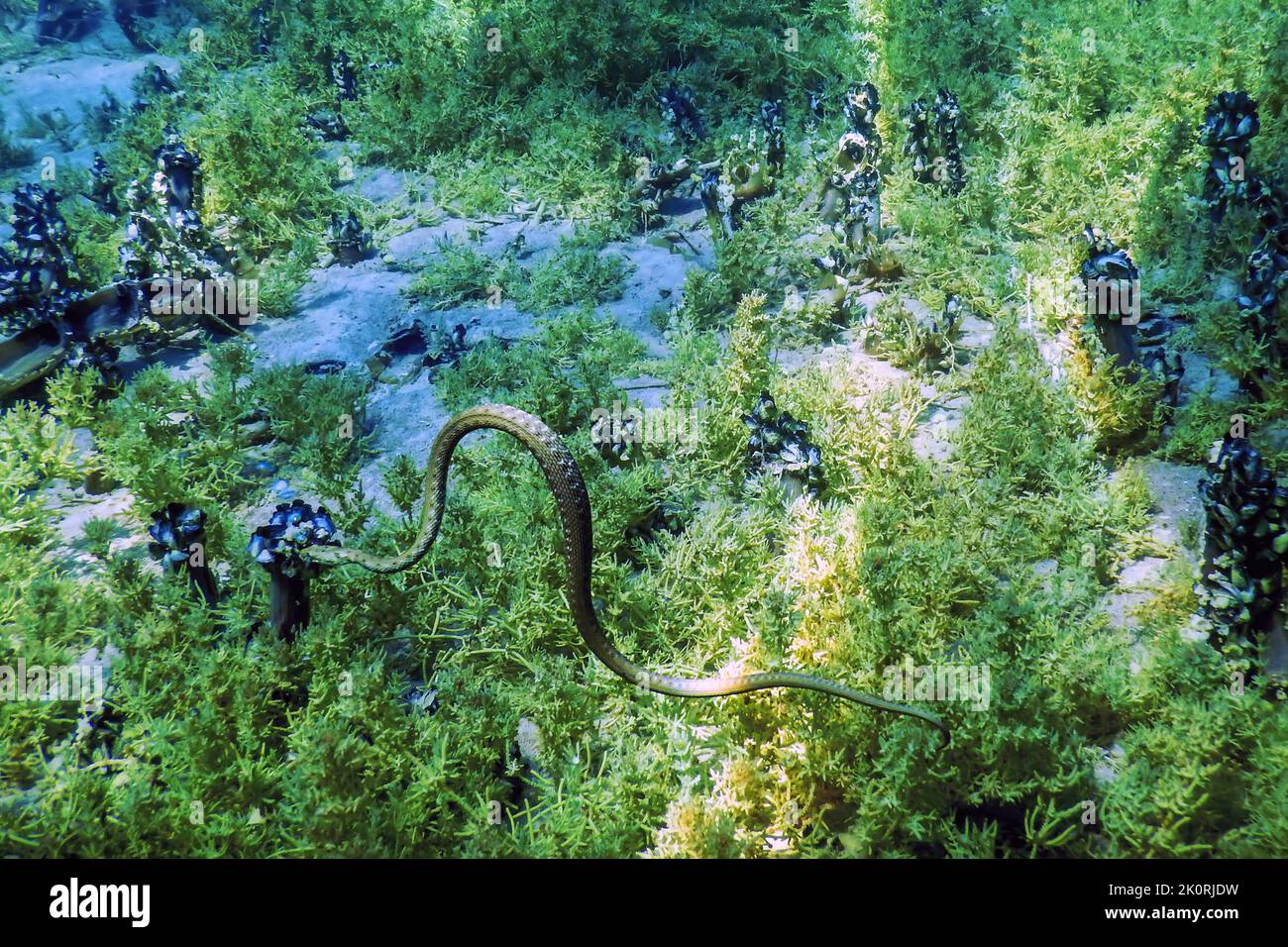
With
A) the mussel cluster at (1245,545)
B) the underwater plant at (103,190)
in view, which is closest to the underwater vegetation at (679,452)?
the mussel cluster at (1245,545)

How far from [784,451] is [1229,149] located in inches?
170

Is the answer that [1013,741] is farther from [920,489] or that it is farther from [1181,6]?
[1181,6]

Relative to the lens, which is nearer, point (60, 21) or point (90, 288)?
point (90, 288)

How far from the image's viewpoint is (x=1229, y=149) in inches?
255

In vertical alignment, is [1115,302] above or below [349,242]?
below

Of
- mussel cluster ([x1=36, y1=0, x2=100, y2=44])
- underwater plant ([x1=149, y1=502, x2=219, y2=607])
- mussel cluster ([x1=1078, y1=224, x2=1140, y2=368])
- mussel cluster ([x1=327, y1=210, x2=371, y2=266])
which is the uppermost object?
mussel cluster ([x1=36, y1=0, x2=100, y2=44])

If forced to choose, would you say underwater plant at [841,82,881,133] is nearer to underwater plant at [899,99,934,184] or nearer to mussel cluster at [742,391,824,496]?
underwater plant at [899,99,934,184]

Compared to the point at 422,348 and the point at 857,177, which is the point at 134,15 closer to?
the point at 422,348

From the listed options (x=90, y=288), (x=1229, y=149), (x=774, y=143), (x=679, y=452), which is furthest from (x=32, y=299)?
(x=1229, y=149)

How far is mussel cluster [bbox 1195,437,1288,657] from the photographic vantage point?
383cm

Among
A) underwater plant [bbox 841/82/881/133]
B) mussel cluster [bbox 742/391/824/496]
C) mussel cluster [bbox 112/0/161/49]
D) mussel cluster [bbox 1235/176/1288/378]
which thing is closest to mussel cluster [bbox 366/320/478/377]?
mussel cluster [bbox 742/391/824/496]

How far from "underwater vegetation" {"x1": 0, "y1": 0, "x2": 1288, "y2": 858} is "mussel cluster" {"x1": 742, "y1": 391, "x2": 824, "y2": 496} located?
1.3 inches

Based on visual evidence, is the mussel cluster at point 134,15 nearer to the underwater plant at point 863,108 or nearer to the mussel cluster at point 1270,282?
the underwater plant at point 863,108

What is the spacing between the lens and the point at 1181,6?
8602 mm
